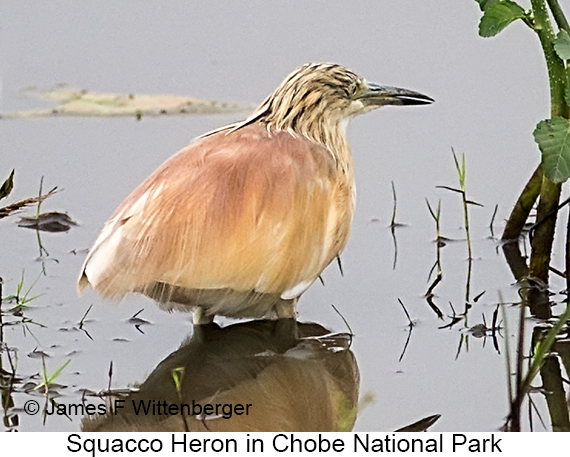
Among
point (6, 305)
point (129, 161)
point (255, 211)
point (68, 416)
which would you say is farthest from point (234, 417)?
point (129, 161)

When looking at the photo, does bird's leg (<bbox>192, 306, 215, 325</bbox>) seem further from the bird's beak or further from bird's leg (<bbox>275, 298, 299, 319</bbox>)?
the bird's beak

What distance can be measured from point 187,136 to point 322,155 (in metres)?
1.51

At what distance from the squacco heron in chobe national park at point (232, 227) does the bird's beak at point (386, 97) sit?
24 centimetres

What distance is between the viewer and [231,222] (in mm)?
3242

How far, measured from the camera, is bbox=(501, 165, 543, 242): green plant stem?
3676 millimetres

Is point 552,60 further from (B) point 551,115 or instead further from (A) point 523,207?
(A) point 523,207

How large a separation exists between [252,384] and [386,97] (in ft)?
3.81

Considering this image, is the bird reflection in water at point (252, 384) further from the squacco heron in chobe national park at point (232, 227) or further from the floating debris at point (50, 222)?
the floating debris at point (50, 222)

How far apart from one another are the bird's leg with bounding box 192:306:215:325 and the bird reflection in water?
0.07ft

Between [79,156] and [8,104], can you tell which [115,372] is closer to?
[79,156]

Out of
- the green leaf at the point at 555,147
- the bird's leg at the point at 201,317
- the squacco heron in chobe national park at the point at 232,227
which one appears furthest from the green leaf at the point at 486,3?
the bird's leg at the point at 201,317

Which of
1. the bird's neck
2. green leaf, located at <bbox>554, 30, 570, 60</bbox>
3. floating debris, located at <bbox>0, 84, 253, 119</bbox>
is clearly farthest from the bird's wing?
floating debris, located at <bbox>0, 84, 253, 119</bbox>

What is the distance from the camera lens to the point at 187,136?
5.01 m

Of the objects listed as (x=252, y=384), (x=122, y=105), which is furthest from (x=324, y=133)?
(x=122, y=105)
